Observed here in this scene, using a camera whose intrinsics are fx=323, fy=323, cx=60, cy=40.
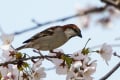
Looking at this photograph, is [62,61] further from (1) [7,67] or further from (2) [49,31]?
(2) [49,31]

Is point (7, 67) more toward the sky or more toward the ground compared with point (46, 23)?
more toward the ground

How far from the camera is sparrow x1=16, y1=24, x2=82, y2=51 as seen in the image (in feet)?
12.9

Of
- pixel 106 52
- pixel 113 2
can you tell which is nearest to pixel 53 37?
pixel 106 52

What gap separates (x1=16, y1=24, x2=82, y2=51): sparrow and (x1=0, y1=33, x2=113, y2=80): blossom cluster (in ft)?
3.53

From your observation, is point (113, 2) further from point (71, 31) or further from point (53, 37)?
point (53, 37)

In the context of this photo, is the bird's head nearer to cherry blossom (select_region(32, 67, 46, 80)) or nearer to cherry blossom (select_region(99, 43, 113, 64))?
cherry blossom (select_region(99, 43, 113, 64))

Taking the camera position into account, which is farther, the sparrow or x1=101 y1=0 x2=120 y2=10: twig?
the sparrow

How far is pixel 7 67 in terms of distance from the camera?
2.70m

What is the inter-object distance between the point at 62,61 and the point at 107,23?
1.37 metres

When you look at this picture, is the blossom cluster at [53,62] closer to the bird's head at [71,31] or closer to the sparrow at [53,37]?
the sparrow at [53,37]

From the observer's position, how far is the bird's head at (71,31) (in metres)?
3.99

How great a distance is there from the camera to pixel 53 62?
2.65 metres

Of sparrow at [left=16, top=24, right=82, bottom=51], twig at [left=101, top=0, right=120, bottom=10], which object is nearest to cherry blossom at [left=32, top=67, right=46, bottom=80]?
sparrow at [left=16, top=24, right=82, bottom=51]

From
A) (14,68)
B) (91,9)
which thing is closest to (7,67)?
(14,68)
